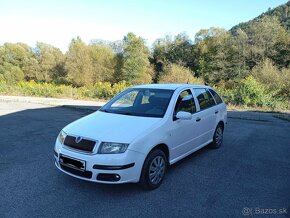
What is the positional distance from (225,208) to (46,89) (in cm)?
2162

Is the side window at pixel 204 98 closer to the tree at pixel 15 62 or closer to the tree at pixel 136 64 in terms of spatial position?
the tree at pixel 136 64

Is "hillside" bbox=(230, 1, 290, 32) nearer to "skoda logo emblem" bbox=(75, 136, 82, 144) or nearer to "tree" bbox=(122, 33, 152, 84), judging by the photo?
"tree" bbox=(122, 33, 152, 84)

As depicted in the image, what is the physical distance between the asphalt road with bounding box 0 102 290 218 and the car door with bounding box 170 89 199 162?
429 mm

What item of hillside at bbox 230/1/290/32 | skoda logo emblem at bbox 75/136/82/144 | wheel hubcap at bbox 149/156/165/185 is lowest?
wheel hubcap at bbox 149/156/165/185

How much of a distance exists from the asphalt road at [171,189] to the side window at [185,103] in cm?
116

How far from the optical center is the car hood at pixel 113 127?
389 cm

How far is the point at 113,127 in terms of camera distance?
416cm

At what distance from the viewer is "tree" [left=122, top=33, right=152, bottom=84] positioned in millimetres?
47875

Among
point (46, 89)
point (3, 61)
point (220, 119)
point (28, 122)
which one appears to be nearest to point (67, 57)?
point (3, 61)

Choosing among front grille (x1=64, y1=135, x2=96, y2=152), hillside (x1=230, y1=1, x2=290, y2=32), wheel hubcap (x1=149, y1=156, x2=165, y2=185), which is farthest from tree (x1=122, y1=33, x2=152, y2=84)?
front grille (x1=64, y1=135, x2=96, y2=152)

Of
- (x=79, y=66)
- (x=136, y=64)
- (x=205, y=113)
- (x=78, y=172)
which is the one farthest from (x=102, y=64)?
(x=78, y=172)

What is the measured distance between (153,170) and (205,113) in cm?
207

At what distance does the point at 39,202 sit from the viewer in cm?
386

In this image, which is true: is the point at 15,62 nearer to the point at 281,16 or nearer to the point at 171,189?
the point at 171,189
